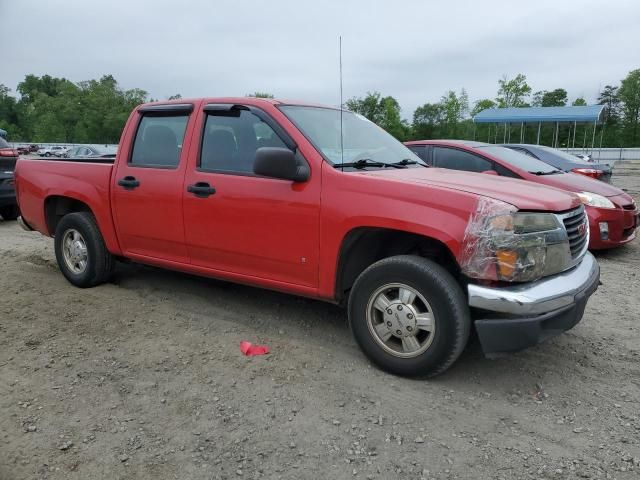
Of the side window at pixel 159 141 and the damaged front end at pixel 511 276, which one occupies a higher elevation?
the side window at pixel 159 141

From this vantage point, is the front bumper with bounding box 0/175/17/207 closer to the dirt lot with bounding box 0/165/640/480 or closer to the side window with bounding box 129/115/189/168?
the dirt lot with bounding box 0/165/640/480

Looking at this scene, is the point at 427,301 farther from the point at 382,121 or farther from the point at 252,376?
the point at 382,121

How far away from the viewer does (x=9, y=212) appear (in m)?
10.3

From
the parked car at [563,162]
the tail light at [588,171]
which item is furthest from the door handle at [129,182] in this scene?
the tail light at [588,171]

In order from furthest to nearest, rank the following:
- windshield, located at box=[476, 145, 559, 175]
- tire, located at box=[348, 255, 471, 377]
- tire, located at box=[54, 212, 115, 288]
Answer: windshield, located at box=[476, 145, 559, 175] → tire, located at box=[54, 212, 115, 288] → tire, located at box=[348, 255, 471, 377]

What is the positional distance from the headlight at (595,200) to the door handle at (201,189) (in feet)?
15.8

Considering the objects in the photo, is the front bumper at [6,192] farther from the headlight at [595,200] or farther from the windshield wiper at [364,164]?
the headlight at [595,200]

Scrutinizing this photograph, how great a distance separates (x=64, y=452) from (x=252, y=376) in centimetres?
116

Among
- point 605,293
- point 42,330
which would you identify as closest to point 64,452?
point 42,330

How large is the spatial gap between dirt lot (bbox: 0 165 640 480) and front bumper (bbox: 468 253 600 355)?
→ 0.42 meters

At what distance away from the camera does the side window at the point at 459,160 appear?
24.2 ft

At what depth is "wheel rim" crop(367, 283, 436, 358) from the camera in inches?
128

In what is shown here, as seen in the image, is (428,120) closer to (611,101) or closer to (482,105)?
(482,105)

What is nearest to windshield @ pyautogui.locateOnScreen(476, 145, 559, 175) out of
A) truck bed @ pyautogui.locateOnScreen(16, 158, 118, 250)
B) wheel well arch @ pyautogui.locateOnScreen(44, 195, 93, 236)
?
truck bed @ pyautogui.locateOnScreen(16, 158, 118, 250)
